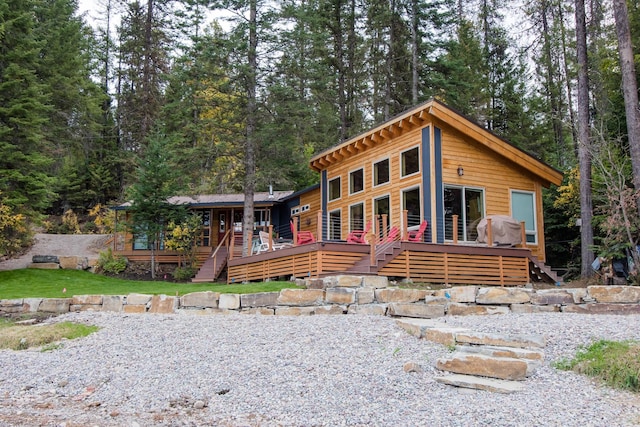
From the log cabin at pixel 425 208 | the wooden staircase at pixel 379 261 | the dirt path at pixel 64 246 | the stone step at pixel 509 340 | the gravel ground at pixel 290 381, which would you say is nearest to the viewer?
the gravel ground at pixel 290 381

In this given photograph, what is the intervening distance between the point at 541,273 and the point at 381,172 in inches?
202

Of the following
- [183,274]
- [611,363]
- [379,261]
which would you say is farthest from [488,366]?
[183,274]

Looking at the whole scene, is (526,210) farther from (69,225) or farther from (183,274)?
(69,225)

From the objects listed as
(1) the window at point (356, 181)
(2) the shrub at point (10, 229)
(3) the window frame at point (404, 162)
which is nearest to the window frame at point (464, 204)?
(3) the window frame at point (404, 162)

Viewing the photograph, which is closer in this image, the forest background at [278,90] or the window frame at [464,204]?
the window frame at [464,204]

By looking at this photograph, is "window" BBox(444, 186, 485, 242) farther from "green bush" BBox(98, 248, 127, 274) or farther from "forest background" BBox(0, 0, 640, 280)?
"green bush" BBox(98, 248, 127, 274)

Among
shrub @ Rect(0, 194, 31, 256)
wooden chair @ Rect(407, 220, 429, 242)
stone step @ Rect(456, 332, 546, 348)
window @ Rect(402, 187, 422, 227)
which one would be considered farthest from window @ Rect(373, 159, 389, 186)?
shrub @ Rect(0, 194, 31, 256)

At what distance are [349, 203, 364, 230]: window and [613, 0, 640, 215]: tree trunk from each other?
721 centimetres

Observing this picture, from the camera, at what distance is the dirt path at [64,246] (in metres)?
19.3

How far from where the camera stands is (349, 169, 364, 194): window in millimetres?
15871

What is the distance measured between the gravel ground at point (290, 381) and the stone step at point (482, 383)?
0.33ft

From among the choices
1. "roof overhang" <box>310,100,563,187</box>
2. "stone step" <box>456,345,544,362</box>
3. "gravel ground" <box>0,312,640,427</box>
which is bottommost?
"gravel ground" <box>0,312,640,427</box>

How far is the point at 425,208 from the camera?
42.7ft

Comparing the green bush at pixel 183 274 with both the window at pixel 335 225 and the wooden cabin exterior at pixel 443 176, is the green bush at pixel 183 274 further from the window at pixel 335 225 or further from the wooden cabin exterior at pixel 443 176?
the wooden cabin exterior at pixel 443 176
